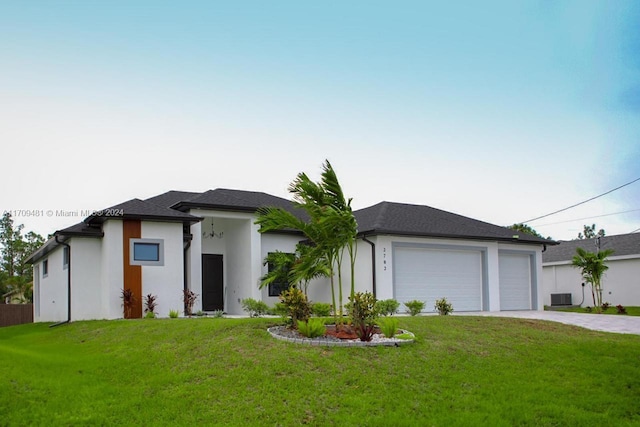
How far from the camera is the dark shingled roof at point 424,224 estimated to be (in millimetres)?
20453

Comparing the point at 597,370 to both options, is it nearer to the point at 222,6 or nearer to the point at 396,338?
the point at 396,338

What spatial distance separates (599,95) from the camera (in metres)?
17.1

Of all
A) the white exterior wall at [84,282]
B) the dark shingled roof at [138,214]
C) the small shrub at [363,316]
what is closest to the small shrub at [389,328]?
the small shrub at [363,316]

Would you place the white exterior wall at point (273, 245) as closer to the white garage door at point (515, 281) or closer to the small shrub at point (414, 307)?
the small shrub at point (414, 307)

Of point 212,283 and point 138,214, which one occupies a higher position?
point 138,214

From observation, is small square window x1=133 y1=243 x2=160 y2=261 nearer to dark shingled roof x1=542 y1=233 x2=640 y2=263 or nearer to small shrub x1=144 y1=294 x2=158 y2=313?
small shrub x1=144 y1=294 x2=158 y2=313

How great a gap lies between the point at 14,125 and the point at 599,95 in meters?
18.2

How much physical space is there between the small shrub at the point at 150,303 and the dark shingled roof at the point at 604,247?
2541cm

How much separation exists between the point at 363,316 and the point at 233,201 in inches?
446

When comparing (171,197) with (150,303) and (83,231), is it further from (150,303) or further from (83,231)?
(150,303)

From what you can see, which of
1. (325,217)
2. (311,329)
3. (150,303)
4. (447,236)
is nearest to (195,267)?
(150,303)

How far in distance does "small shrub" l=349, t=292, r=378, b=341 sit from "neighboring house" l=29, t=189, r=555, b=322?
25.8 ft

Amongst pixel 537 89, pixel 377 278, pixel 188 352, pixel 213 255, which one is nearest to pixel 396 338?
pixel 188 352

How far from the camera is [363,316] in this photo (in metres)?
11.7
